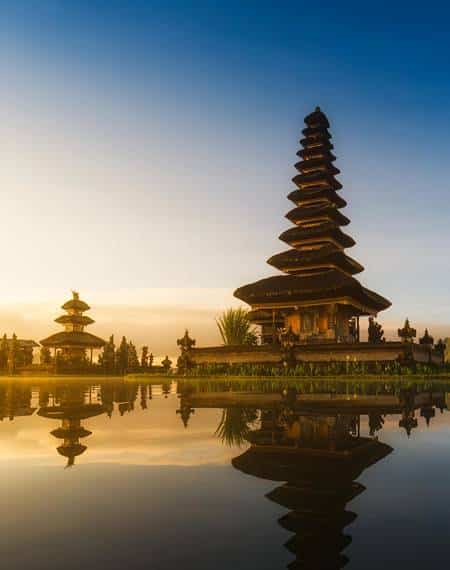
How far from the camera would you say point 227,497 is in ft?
13.4

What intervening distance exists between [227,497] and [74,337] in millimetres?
59175

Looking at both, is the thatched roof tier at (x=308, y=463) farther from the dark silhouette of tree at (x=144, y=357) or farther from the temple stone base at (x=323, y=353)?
the dark silhouette of tree at (x=144, y=357)

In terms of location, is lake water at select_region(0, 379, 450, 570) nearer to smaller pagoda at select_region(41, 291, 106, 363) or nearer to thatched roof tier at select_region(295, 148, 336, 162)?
thatched roof tier at select_region(295, 148, 336, 162)

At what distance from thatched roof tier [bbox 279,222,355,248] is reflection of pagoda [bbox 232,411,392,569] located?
32892 mm

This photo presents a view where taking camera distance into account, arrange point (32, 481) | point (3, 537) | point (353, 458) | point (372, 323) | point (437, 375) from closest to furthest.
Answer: point (3, 537) < point (32, 481) < point (353, 458) < point (437, 375) < point (372, 323)

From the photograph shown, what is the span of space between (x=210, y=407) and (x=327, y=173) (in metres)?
35.7

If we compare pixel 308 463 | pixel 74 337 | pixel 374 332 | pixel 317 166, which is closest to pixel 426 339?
pixel 374 332

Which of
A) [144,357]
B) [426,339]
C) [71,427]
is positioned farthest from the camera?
[144,357]

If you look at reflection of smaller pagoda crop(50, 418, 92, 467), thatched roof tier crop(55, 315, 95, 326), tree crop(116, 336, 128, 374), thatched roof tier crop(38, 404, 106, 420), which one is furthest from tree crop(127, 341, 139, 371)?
reflection of smaller pagoda crop(50, 418, 92, 467)

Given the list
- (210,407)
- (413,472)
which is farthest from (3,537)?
(210,407)

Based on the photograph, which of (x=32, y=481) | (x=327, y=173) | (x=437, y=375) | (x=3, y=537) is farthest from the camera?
(x=327, y=173)

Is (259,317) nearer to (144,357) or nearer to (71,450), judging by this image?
(144,357)

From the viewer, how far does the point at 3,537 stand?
315 centimetres

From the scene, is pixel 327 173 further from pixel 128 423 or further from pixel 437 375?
pixel 128 423
